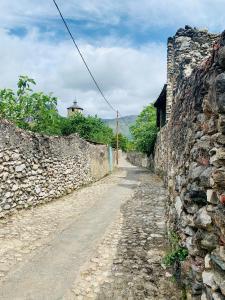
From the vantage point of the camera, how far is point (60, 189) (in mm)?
11508

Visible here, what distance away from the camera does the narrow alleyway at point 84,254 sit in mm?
3963

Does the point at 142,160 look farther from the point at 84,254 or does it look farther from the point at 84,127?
the point at 84,254

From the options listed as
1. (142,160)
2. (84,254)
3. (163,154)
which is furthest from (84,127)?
(84,254)

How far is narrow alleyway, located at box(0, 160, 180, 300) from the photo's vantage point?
13.0 feet

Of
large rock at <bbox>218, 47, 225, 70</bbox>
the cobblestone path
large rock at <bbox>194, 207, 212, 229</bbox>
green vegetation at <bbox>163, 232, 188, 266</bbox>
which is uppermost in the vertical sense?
large rock at <bbox>218, 47, 225, 70</bbox>

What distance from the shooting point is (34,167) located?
9.45 m

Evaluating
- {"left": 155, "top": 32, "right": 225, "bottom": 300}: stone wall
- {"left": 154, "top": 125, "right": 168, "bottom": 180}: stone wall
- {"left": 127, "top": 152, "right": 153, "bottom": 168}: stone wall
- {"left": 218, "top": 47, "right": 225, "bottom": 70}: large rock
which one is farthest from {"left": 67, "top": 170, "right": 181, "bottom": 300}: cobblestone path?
{"left": 127, "top": 152, "right": 153, "bottom": 168}: stone wall

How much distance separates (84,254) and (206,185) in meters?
3.00

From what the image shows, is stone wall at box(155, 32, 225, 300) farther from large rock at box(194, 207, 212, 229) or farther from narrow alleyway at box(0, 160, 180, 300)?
narrow alleyway at box(0, 160, 180, 300)

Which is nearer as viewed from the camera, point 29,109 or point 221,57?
point 221,57

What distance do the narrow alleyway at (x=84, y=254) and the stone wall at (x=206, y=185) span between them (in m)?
0.83

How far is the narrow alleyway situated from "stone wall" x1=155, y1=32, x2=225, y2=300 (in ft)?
2.73

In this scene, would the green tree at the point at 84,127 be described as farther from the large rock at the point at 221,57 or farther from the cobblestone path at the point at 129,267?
the large rock at the point at 221,57

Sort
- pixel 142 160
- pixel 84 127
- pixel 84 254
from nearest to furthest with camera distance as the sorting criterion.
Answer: pixel 84 254 → pixel 84 127 → pixel 142 160
